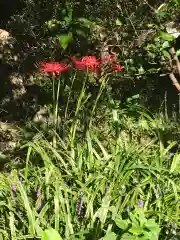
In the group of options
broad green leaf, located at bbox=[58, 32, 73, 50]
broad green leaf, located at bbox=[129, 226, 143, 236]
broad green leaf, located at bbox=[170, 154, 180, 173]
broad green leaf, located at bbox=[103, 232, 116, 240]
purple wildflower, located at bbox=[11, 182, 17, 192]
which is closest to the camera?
broad green leaf, located at bbox=[129, 226, 143, 236]

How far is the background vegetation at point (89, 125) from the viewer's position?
3338mm

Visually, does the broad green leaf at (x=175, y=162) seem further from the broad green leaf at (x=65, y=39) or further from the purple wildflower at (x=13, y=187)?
the broad green leaf at (x=65, y=39)

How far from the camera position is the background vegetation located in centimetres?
334

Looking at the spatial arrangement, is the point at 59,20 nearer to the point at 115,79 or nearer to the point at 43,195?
the point at 115,79

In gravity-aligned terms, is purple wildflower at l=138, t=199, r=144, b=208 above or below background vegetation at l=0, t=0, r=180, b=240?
below

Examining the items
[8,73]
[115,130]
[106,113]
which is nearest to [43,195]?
[115,130]

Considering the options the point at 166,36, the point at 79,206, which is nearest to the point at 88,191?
the point at 79,206

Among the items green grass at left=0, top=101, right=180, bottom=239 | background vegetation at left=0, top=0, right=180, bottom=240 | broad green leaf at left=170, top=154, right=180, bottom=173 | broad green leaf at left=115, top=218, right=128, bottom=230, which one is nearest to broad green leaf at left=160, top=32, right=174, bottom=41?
background vegetation at left=0, top=0, right=180, bottom=240

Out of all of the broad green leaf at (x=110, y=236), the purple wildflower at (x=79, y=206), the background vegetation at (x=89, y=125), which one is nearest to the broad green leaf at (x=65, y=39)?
the background vegetation at (x=89, y=125)

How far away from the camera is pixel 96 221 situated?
332cm

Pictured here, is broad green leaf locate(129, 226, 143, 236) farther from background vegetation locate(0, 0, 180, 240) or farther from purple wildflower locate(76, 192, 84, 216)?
purple wildflower locate(76, 192, 84, 216)

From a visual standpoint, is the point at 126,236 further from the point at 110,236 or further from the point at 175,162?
the point at 175,162

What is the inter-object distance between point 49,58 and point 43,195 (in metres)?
2.19

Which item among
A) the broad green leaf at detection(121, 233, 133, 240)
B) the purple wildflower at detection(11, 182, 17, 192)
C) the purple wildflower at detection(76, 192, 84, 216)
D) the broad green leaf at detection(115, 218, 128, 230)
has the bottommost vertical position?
the purple wildflower at detection(76, 192, 84, 216)
